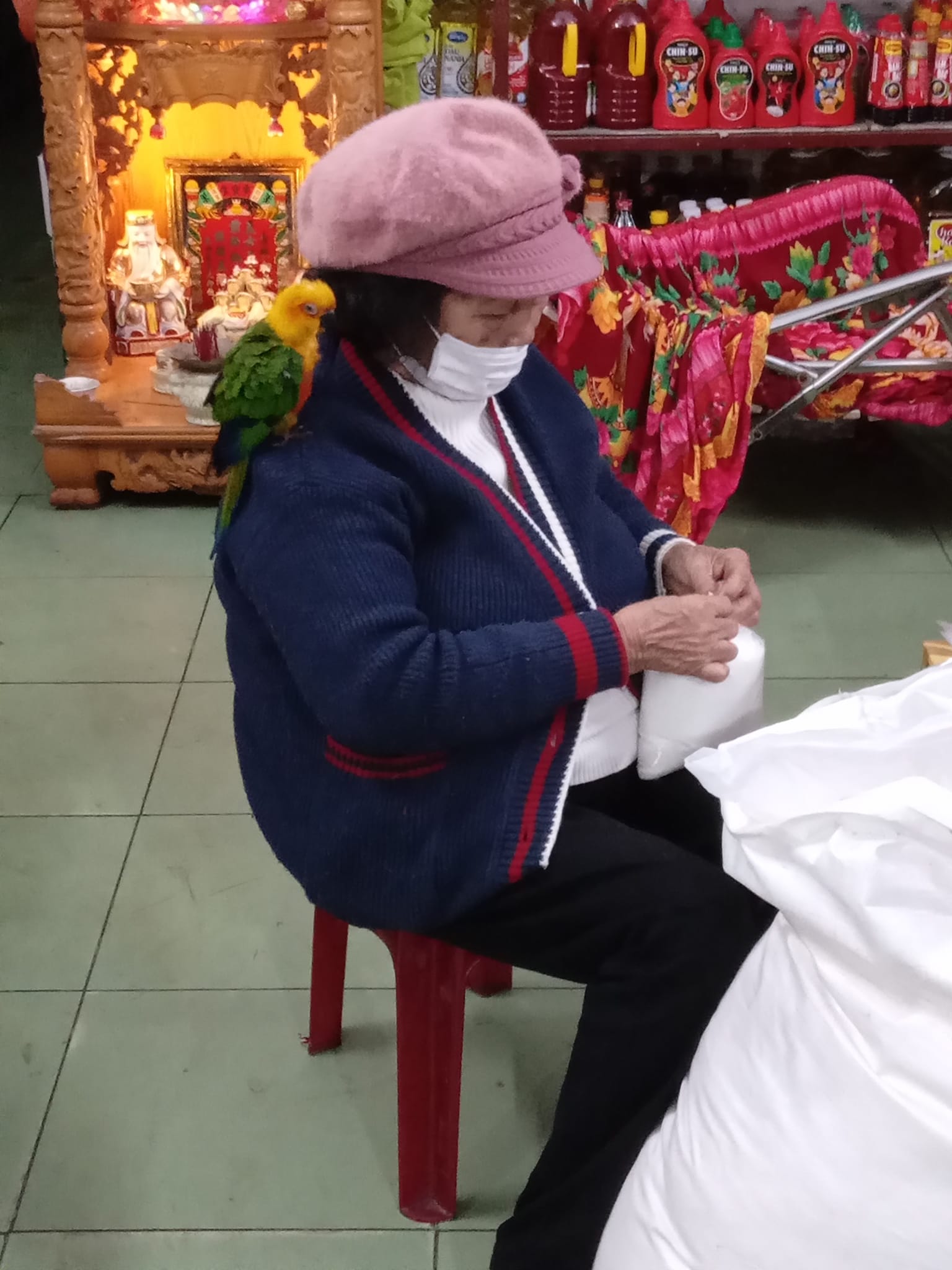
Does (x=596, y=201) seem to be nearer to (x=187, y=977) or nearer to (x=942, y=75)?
(x=942, y=75)

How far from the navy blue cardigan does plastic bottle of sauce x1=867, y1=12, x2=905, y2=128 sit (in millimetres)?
2807

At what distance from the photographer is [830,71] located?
3.59 m

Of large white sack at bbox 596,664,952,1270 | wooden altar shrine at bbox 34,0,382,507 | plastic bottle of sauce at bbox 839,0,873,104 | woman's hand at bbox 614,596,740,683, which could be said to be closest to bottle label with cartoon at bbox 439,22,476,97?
wooden altar shrine at bbox 34,0,382,507

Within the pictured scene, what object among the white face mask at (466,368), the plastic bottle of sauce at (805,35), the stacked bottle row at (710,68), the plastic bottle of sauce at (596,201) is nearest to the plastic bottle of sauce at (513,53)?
the stacked bottle row at (710,68)

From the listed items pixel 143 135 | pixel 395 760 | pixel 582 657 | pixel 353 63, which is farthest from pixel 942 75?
pixel 395 760

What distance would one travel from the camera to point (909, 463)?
12.5 ft

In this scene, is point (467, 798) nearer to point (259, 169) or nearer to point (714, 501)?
point (714, 501)

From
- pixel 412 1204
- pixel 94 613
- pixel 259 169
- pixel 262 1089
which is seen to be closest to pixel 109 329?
pixel 259 169

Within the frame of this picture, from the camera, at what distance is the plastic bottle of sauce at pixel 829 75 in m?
3.56

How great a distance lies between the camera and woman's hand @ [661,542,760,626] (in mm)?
1558

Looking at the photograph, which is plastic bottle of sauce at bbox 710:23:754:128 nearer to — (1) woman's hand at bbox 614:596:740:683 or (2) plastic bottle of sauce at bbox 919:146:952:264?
(2) plastic bottle of sauce at bbox 919:146:952:264

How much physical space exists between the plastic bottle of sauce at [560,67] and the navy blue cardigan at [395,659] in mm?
2516

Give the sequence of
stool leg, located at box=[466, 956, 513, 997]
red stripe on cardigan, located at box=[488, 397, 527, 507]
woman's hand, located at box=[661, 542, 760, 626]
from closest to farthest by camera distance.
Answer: red stripe on cardigan, located at box=[488, 397, 527, 507], woman's hand, located at box=[661, 542, 760, 626], stool leg, located at box=[466, 956, 513, 997]

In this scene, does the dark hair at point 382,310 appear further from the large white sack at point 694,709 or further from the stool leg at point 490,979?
the stool leg at point 490,979
